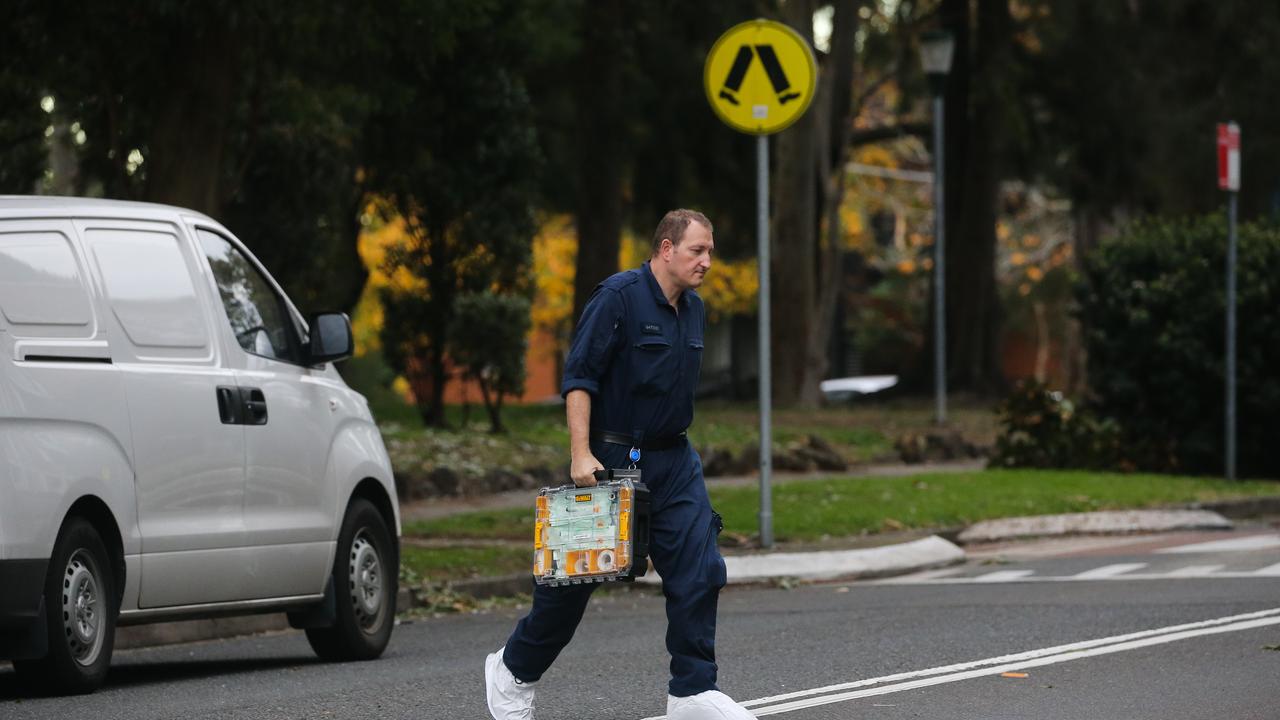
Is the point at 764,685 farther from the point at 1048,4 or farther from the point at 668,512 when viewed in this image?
the point at 1048,4

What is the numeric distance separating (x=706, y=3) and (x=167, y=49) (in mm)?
17471

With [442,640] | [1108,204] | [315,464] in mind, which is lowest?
[442,640]

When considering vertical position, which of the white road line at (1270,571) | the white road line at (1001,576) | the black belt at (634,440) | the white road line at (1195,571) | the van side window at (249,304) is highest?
the van side window at (249,304)

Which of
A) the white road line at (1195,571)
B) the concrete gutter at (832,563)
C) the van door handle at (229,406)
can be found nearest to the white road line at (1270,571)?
the white road line at (1195,571)

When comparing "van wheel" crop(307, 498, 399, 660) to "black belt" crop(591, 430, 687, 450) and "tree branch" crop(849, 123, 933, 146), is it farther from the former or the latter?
"tree branch" crop(849, 123, 933, 146)

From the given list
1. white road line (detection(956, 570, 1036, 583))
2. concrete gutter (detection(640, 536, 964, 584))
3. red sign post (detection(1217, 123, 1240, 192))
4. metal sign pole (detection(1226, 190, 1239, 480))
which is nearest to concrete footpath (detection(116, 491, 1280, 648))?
concrete gutter (detection(640, 536, 964, 584))

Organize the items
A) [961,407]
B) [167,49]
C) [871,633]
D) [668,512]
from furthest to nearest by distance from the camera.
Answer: [961,407] → [167,49] → [871,633] → [668,512]

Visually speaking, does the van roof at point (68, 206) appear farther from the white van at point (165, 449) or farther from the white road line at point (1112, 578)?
the white road line at point (1112, 578)

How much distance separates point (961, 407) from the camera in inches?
1205

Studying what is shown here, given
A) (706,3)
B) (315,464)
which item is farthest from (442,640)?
(706,3)

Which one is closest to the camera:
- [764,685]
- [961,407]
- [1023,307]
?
[764,685]

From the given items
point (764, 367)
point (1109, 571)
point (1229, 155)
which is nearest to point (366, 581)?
point (764, 367)

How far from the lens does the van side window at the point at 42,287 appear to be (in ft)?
26.5

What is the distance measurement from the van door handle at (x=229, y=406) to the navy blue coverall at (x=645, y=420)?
2537 mm
